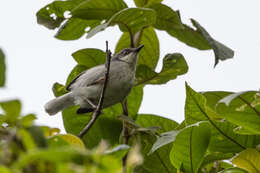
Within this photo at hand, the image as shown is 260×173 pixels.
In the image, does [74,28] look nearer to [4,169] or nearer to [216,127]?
[216,127]

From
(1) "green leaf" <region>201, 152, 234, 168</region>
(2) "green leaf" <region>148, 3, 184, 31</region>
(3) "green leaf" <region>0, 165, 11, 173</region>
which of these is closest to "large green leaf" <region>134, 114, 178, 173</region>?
(1) "green leaf" <region>201, 152, 234, 168</region>

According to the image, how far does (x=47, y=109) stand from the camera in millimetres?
4461

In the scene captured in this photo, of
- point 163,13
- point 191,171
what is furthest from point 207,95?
point 163,13

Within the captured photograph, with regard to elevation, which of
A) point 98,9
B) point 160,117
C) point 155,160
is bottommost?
point 155,160

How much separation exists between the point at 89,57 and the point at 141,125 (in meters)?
0.79

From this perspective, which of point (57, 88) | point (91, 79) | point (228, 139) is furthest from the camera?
point (91, 79)

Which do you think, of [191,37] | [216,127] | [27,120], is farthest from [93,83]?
[27,120]

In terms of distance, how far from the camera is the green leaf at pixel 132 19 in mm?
2637

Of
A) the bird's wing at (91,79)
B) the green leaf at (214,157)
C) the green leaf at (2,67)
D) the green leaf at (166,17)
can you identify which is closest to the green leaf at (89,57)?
the green leaf at (166,17)

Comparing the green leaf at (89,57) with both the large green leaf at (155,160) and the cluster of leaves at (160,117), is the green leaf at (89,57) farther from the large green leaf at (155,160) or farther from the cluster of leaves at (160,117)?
the large green leaf at (155,160)

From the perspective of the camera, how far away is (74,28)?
3215 mm

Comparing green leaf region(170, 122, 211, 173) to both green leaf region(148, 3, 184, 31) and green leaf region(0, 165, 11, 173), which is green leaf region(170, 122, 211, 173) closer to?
green leaf region(148, 3, 184, 31)

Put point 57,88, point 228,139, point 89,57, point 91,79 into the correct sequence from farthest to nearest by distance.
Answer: point 91,79
point 57,88
point 89,57
point 228,139

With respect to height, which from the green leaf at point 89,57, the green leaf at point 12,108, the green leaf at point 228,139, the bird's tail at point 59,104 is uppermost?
the green leaf at point 12,108
